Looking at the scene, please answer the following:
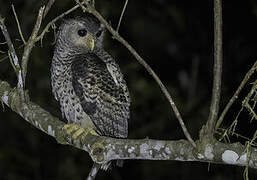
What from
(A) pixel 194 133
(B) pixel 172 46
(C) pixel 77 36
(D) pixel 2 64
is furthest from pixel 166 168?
(C) pixel 77 36

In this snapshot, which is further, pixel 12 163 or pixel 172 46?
pixel 172 46

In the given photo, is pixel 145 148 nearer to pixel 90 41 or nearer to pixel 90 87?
pixel 90 87

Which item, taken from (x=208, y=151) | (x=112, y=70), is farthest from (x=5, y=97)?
(x=208, y=151)

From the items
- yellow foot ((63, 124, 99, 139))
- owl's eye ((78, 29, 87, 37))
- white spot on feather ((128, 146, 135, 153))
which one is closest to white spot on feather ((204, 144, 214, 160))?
white spot on feather ((128, 146, 135, 153))

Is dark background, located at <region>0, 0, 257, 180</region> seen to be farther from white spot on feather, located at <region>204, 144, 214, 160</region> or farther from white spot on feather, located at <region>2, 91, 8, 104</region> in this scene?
white spot on feather, located at <region>204, 144, 214, 160</region>

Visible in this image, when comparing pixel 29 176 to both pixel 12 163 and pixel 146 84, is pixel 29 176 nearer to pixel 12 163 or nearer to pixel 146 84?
pixel 12 163

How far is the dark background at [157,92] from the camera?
18.2 feet

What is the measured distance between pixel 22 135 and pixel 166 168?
1641 mm

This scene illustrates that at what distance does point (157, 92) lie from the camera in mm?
6117

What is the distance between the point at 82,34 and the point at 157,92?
2.92m

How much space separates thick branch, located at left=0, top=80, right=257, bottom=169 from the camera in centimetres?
211

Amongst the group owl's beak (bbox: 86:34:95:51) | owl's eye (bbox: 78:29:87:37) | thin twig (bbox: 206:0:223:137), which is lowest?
owl's beak (bbox: 86:34:95:51)

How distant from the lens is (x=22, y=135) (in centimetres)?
607

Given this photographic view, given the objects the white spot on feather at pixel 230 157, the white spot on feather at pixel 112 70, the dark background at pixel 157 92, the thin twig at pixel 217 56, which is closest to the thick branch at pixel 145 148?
the white spot on feather at pixel 230 157
